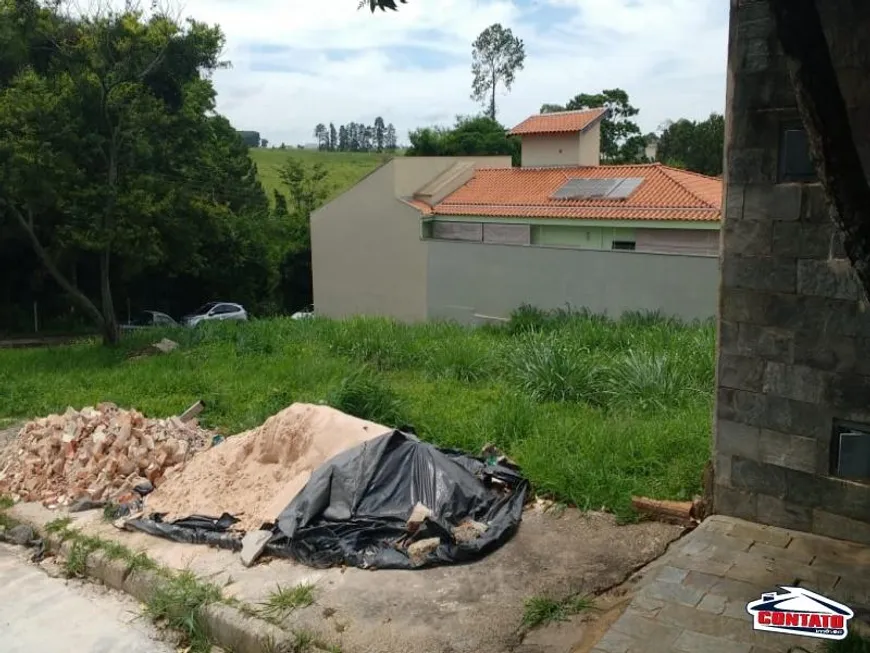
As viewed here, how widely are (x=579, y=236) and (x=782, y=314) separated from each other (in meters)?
16.4

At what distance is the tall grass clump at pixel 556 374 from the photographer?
29.3ft

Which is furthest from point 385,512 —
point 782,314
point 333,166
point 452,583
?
point 333,166

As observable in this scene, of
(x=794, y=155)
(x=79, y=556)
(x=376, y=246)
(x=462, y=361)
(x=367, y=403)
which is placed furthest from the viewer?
(x=376, y=246)

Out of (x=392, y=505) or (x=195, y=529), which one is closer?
(x=392, y=505)

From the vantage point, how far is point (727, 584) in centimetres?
438

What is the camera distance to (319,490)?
5.94m

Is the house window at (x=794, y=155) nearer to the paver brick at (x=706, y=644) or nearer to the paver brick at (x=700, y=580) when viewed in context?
the paver brick at (x=700, y=580)

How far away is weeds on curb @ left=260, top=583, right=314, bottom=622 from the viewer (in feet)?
15.7

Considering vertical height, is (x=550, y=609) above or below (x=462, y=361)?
below

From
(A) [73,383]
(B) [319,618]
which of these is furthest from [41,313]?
(B) [319,618]

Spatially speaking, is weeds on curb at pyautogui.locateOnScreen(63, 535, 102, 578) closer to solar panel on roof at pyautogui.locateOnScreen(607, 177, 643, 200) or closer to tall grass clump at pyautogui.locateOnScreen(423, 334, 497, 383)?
tall grass clump at pyautogui.locateOnScreen(423, 334, 497, 383)

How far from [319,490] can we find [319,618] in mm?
1346

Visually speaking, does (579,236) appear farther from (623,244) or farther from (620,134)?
(620,134)

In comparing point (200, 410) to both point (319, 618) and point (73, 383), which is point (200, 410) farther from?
point (319, 618)
